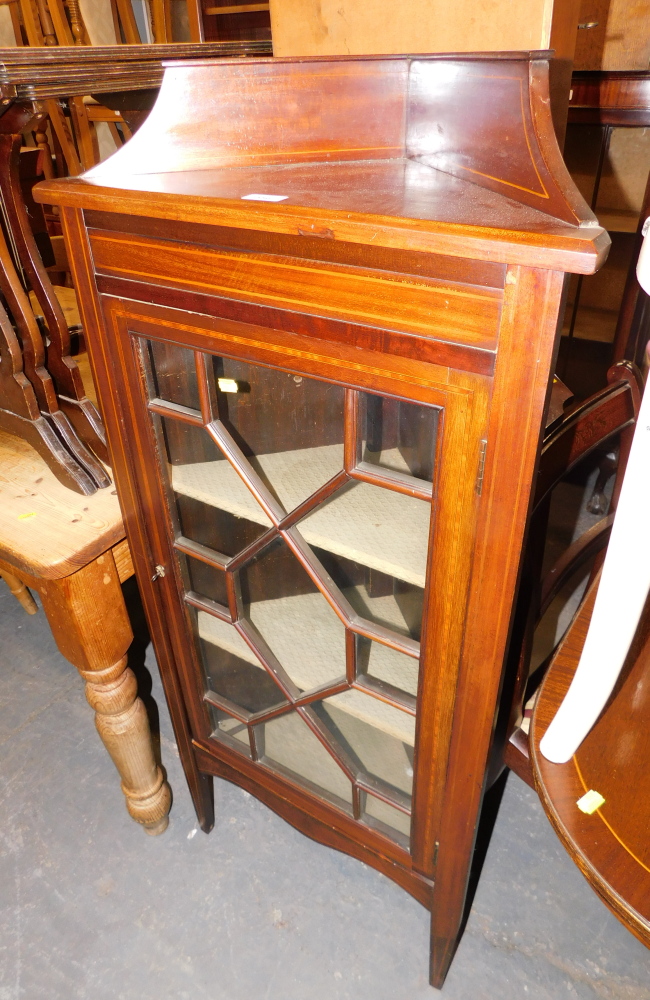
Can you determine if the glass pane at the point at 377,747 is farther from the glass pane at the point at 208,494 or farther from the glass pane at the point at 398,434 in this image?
the glass pane at the point at 398,434

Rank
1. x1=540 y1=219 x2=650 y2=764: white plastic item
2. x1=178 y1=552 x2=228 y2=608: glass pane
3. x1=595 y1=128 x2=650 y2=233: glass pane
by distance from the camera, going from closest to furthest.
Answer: x1=540 y1=219 x2=650 y2=764: white plastic item < x1=178 y1=552 x2=228 y2=608: glass pane < x1=595 y1=128 x2=650 y2=233: glass pane

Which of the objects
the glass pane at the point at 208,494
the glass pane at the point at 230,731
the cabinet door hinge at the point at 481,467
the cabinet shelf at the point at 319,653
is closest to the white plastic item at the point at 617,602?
the cabinet door hinge at the point at 481,467

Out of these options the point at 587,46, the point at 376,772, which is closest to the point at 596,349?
the point at 587,46

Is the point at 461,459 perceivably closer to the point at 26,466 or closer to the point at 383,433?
the point at 383,433

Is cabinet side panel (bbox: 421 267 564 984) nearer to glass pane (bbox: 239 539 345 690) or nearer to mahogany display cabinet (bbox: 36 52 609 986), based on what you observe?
mahogany display cabinet (bbox: 36 52 609 986)

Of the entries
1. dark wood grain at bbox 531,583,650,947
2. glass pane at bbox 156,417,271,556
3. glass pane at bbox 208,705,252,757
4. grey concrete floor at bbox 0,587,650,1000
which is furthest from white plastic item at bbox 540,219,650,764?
grey concrete floor at bbox 0,587,650,1000

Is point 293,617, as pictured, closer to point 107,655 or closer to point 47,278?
point 107,655

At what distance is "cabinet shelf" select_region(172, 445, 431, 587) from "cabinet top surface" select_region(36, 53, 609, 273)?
0.80 ft

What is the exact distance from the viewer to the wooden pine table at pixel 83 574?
3.34 feet

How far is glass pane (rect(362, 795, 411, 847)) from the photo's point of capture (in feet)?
3.11

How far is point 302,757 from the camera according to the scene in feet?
3.43

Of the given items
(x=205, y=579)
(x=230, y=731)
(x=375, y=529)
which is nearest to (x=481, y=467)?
(x=375, y=529)

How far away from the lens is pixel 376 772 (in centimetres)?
96

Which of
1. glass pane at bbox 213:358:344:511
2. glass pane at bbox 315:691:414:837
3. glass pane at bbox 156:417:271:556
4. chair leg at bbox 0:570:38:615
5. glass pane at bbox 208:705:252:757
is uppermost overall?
glass pane at bbox 213:358:344:511
